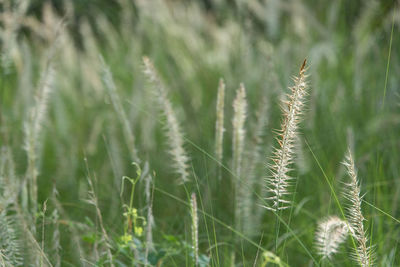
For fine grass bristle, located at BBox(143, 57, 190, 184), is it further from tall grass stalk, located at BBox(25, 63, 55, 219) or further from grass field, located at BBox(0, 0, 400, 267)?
tall grass stalk, located at BBox(25, 63, 55, 219)

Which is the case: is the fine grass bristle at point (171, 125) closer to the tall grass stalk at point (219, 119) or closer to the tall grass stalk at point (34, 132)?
the tall grass stalk at point (219, 119)

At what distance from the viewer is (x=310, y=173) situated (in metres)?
1.64

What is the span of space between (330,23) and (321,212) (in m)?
1.07

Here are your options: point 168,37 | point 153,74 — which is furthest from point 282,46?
point 153,74

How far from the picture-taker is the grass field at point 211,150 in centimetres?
100

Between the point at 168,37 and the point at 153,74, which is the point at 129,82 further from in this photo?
the point at 153,74

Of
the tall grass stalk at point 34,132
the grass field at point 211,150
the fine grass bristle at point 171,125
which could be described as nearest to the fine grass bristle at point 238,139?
the grass field at point 211,150

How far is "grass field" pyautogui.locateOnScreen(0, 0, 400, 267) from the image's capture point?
1001mm

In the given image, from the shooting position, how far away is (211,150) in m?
1.54

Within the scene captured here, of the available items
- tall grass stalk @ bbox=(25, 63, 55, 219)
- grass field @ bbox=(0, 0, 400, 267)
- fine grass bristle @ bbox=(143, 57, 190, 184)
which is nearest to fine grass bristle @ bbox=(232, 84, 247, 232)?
grass field @ bbox=(0, 0, 400, 267)

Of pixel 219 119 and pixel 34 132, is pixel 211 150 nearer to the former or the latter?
pixel 219 119

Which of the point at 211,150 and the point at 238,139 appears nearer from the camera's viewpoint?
the point at 238,139

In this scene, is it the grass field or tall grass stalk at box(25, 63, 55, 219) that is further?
tall grass stalk at box(25, 63, 55, 219)

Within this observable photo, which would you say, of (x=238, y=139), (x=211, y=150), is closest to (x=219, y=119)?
(x=238, y=139)
